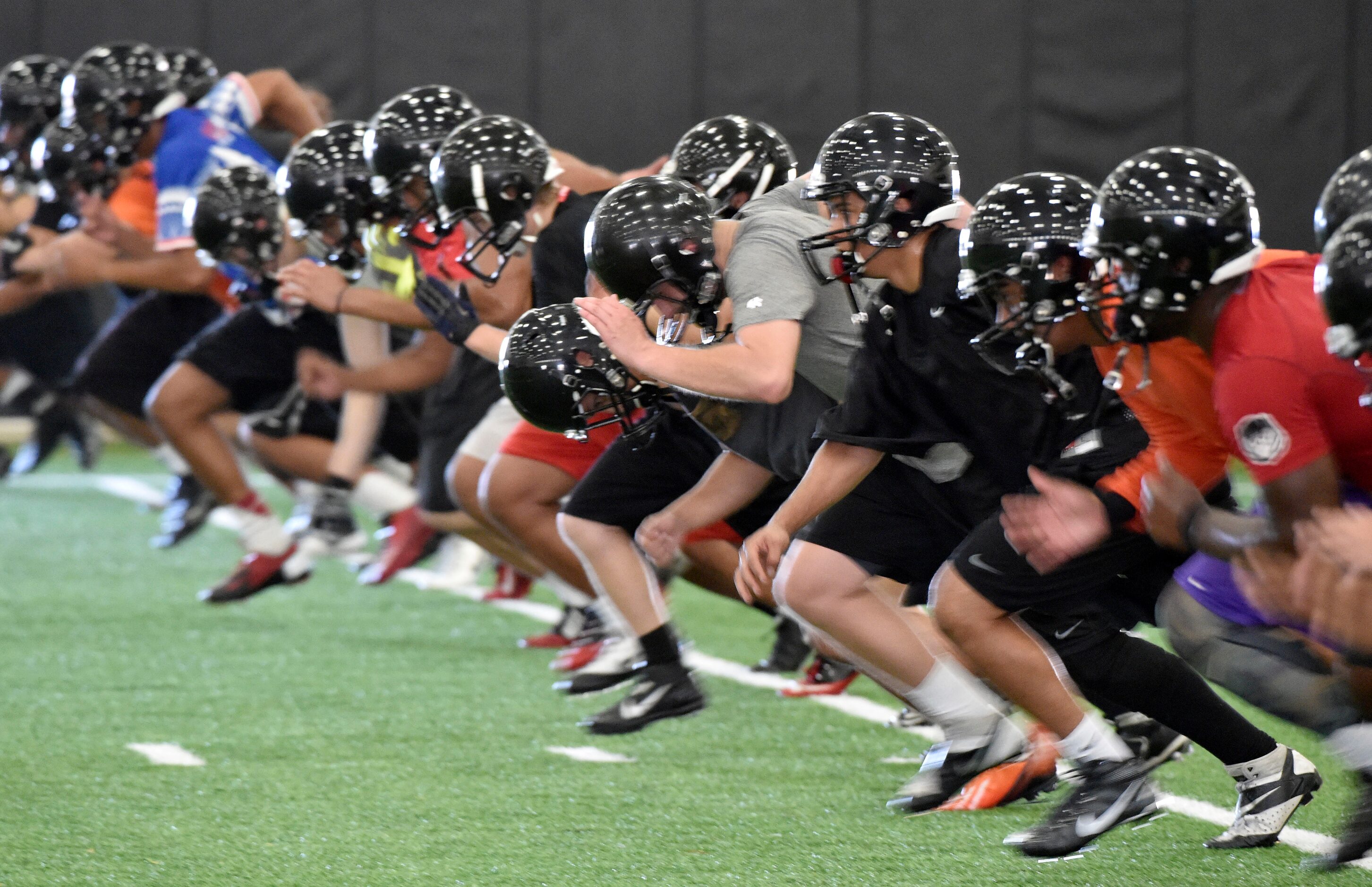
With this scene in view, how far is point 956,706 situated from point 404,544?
369 cm

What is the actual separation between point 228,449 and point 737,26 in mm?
5170

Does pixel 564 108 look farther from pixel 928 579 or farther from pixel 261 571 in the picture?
pixel 928 579

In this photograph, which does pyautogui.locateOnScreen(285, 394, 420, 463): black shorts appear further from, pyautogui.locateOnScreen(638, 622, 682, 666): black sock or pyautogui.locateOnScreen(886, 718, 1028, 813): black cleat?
pyautogui.locateOnScreen(886, 718, 1028, 813): black cleat

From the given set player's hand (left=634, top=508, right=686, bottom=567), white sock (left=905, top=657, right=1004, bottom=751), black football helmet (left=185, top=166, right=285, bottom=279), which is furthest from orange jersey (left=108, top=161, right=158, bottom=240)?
white sock (left=905, top=657, right=1004, bottom=751)

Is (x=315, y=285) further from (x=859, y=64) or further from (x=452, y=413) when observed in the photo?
(x=859, y=64)

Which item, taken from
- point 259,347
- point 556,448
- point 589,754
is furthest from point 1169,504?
point 259,347

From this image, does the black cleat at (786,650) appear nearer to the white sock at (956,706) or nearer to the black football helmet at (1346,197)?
the white sock at (956,706)

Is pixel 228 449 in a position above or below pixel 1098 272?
below

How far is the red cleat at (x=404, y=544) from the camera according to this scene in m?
6.76

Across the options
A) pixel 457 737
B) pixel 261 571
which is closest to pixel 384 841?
pixel 457 737

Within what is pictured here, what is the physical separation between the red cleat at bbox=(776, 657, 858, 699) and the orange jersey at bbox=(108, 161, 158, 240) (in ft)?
12.1

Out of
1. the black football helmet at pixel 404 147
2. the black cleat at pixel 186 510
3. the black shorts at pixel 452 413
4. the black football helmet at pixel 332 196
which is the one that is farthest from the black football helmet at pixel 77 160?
the black football helmet at pixel 404 147

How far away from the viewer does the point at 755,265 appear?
3521 mm

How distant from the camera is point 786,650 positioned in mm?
5324
